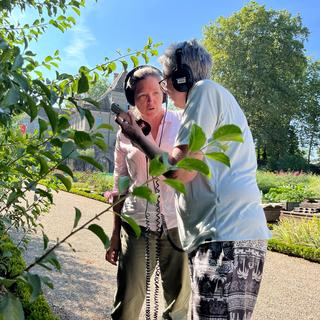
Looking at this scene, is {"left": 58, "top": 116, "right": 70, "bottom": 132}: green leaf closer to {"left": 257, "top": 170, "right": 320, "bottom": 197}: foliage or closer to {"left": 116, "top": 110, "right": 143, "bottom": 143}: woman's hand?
{"left": 116, "top": 110, "right": 143, "bottom": 143}: woman's hand

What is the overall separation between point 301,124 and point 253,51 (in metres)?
9.85

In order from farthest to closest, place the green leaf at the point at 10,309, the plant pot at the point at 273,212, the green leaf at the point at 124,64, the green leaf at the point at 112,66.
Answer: the plant pot at the point at 273,212 → the green leaf at the point at 112,66 → the green leaf at the point at 124,64 → the green leaf at the point at 10,309

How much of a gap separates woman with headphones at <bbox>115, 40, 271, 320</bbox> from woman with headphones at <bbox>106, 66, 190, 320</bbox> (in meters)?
0.71

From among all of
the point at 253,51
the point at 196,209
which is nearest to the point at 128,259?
the point at 196,209

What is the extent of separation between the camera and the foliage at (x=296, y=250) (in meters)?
8.20

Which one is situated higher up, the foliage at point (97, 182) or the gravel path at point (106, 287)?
the foliage at point (97, 182)

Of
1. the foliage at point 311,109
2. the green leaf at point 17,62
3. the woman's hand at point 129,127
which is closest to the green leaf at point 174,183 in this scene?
the green leaf at point 17,62

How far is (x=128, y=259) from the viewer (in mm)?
2559

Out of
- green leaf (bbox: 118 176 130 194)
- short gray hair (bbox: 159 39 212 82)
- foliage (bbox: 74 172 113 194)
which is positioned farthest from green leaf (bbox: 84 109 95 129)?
foliage (bbox: 74 172 113 194)

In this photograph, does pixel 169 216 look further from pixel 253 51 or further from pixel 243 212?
pixel 253 51

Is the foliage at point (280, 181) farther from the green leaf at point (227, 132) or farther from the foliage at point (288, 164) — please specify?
the green leaf at point (227, 132)

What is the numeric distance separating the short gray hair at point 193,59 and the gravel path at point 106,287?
3470 millimetres

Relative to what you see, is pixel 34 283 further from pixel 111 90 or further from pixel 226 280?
pixel 111 90

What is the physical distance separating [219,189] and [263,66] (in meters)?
36.9
